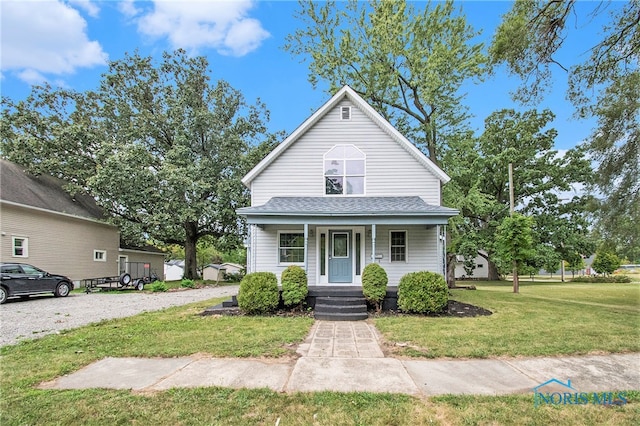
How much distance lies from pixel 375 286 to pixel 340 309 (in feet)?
4.07

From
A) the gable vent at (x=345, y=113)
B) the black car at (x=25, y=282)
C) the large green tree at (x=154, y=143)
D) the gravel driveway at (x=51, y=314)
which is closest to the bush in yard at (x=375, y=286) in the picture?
the gable vent at (x=345, y=113)

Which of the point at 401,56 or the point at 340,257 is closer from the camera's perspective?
the point at 340,257

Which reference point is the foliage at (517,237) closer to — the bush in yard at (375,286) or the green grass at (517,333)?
the green grass at (517,333)

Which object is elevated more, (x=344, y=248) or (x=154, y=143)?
(x=154, y=143)

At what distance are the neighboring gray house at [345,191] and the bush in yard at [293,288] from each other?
69.9 inches

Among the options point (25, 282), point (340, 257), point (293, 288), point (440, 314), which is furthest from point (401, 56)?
point (25, 282)

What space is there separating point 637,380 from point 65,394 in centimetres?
741

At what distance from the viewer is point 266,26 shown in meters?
14.1

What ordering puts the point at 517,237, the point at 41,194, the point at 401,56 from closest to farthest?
the point at 517,237 < the point at 41,194 < the point at 401,56

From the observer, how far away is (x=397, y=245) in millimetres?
12148

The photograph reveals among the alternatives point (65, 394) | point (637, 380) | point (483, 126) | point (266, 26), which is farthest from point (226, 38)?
point (483, 126)

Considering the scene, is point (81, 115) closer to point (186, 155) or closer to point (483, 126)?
point (186, 155)

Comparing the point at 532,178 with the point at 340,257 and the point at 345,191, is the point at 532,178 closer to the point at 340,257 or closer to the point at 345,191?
the point at 345,191

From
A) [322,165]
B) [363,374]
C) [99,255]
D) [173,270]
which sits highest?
[322,165]
